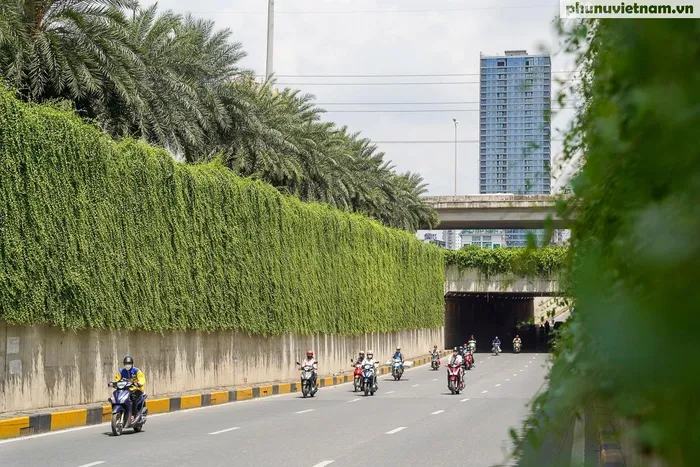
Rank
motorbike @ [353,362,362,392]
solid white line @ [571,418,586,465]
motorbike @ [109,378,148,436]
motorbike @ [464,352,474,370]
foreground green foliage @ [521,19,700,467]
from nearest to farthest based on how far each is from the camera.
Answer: foreground green foliage @ [521,19,700,467] < solid white line @ [571,418,586,465] < motorbike @ [109,378,148,436] < motorbike @ [353,362,362,392] < motorbike @ [464,352,474,370]

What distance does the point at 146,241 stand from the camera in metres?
22.9

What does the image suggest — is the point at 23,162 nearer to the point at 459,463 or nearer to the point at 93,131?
the point at 93,131

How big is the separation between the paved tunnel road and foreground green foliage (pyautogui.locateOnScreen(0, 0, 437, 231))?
27.5ft

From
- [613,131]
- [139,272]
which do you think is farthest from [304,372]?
[613,131]

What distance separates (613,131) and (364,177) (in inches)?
1837

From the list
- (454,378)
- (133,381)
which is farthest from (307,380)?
(133,381)

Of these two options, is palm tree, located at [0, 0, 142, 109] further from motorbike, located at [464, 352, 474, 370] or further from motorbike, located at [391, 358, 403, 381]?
motorbike, located at [464, 352, 474, 370]

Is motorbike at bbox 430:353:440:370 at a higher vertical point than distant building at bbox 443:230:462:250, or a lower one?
lower

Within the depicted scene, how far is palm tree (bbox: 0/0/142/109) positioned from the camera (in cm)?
2169

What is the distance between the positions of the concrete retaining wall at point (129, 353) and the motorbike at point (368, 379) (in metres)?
4.32

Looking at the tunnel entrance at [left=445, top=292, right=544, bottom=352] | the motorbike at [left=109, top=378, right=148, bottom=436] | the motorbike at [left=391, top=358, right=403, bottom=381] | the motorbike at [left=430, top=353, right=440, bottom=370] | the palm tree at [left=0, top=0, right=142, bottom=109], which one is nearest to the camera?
the motorbike at [left=109, top=378, right=148, bottom=436]

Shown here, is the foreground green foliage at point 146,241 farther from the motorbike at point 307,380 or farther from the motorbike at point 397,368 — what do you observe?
the motorbike at point 397,368

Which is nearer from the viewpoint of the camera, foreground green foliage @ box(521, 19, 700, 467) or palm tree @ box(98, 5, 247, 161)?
foreground green foliage @ box(521, 19, 700, 467)

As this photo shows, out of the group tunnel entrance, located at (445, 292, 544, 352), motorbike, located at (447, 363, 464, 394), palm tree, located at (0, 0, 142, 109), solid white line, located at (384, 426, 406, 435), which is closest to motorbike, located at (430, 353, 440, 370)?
motorbike, located at (447, 363, 464, 394)
